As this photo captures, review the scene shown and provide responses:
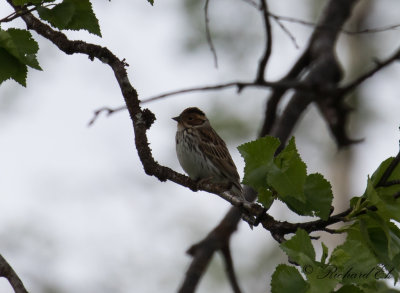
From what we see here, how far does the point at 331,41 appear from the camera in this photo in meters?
7.74

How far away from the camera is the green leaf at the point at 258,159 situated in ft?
11.2

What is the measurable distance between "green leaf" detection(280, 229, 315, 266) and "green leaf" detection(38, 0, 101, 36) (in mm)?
1484

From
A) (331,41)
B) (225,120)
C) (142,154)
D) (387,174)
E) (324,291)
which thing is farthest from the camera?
(225,120)

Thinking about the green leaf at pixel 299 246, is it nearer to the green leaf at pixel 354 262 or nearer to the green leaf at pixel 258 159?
the green leaf at pixel 354 262

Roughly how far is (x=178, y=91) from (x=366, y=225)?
1.08 metres

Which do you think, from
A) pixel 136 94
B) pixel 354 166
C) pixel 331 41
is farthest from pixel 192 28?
pixel 136 94

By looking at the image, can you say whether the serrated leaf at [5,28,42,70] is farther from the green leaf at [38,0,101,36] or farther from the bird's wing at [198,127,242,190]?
the bird's wing at [198,127,242,190]

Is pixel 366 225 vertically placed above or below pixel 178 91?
below

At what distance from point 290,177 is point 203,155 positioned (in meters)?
4.23

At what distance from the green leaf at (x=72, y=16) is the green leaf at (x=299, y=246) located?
1484 mm

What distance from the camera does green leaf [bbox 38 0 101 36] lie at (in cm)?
365

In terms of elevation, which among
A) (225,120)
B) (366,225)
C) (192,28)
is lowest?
(366,225)

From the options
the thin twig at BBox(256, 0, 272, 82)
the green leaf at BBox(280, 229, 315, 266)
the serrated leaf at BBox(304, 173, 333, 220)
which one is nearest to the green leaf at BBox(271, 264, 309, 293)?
the green leaf at BBox(280, 229, 315, 266)

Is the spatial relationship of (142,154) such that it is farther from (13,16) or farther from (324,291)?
(324,291)
